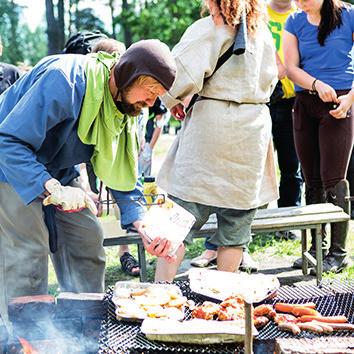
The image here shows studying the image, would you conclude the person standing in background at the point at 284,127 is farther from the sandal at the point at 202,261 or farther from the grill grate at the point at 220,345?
the grill grate at the point at 220,345

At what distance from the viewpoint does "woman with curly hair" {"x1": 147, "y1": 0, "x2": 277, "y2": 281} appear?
354 cm

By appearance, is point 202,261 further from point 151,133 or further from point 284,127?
point 151,133

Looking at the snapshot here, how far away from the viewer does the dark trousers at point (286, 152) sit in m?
5.45

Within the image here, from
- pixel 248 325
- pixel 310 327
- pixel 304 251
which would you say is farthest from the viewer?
pixel 304 251

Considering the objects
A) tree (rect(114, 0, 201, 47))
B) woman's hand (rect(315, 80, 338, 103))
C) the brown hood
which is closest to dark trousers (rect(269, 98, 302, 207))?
woman's hand (rect(315, 80, 338, 103))

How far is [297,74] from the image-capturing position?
4.62 meters

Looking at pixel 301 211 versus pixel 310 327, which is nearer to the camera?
pixel 310 327

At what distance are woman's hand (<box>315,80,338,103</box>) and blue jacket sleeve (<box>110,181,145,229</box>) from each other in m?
1.85

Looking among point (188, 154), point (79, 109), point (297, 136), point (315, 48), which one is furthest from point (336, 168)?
point (79, 109)

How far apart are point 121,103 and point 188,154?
814 millimetres

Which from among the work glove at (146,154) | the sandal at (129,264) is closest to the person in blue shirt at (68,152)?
the sandal at (129,264)

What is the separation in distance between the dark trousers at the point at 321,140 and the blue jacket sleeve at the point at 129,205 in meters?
1.84

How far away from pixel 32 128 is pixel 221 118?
128 centimetres

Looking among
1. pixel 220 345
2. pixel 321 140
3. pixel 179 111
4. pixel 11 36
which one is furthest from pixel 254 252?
pixel 11 36
